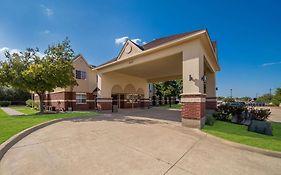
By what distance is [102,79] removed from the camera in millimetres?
18625

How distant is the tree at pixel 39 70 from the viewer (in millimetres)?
14391

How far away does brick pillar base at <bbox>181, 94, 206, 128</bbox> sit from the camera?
909cm

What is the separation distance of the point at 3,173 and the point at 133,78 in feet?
68.3

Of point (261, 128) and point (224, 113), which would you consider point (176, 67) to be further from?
point (261, 128)

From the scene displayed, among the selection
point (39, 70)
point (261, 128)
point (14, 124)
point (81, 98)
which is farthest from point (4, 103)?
point (261, 128)

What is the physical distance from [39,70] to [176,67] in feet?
43.9

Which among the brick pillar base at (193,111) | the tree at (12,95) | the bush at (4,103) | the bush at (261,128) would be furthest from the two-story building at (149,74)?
the tree at (12,95)

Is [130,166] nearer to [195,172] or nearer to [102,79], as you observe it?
[195,172]

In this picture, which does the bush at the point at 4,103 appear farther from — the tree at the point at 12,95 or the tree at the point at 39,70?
the tree at the point at 39,70

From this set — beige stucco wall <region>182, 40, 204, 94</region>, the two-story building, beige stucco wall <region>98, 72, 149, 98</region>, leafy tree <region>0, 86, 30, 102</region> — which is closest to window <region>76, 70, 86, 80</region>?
the two-story building

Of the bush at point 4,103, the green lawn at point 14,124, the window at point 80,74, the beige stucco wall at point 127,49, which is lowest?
the bush at point 4,103

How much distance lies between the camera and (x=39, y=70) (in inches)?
558

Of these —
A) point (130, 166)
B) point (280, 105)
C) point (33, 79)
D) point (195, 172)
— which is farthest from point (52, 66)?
point (280, 105)

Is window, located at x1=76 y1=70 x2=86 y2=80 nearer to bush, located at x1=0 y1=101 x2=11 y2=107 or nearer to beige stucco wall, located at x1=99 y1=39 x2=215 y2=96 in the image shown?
beige stucco wall, located at x1=99 y1=39 x2=215 y2=96
